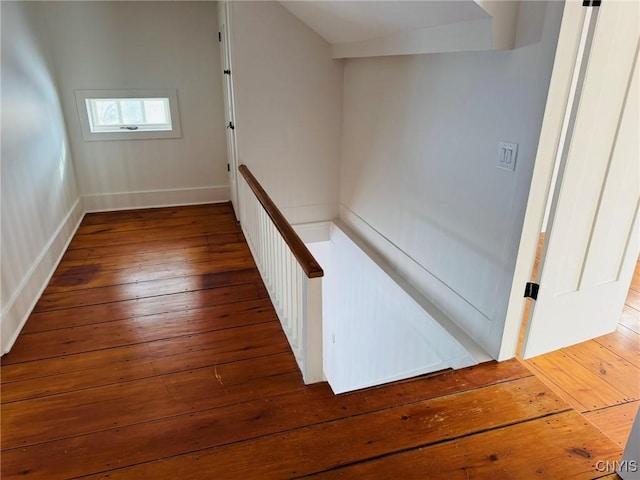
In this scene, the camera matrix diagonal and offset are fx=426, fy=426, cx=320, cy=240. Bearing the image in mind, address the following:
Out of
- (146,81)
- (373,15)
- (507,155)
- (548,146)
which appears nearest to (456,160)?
(507,155)

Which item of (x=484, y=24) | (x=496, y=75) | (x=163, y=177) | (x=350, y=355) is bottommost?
(x=350, y=355)

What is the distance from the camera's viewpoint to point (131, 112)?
4395mm

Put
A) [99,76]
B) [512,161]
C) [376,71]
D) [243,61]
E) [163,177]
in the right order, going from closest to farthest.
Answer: [512,161] → [376,71] → [243,61] → [99,76] → [163,177]

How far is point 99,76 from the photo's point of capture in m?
4.08

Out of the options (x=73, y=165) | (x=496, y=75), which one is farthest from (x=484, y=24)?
(x=73, y=165)

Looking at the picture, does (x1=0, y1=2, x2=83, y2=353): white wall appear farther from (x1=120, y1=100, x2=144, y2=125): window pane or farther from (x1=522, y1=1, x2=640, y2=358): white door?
(x1=522, y1=1, x2=640, y2=358): white door

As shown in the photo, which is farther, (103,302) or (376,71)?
(376,71)

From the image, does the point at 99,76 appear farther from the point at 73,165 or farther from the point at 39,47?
the point at 73,165

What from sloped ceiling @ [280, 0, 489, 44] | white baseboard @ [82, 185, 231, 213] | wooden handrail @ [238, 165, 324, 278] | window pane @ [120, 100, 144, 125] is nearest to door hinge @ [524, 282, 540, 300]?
wooden handrail @ [238, 165, 324, 278]

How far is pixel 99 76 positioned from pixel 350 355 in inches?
144

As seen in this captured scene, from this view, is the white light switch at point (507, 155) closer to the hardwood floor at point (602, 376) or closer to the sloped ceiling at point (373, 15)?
the sloped ceiling at point (373, 15)

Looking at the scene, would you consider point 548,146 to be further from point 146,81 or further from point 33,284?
point 146,81

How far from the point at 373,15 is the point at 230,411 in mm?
2257

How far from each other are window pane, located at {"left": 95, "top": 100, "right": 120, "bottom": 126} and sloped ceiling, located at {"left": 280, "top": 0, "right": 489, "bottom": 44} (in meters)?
2.15
